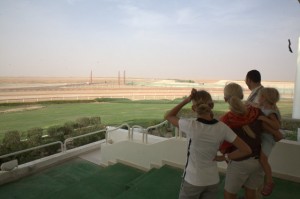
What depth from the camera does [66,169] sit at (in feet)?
16.9

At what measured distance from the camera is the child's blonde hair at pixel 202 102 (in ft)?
4.29

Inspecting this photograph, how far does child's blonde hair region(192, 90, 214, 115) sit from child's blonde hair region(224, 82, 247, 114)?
189 mm

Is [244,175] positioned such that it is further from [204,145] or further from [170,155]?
[170,155]

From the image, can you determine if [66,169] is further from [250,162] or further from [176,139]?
[250,162]

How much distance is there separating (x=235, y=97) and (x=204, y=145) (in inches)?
15.3

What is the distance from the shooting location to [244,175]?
1.54 meters

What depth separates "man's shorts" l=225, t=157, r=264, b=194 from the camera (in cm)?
152

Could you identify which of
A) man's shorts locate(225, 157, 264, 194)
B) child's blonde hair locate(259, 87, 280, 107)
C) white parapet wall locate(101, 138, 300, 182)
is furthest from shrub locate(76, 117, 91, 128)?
child's blonde hair locate(259, 87, 280, 107)

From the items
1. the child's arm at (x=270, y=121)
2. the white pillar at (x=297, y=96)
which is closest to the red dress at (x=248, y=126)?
the child's arm at (x=270, y=121)

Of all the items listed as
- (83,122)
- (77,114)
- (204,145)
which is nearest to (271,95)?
(204,145)

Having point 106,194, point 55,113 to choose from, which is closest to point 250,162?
point 106,194

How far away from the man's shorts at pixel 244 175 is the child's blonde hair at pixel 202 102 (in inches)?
18.8

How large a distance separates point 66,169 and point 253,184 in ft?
14.7

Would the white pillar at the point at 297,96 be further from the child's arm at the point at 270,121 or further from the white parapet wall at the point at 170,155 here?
the child's arm at the point at 270,121
